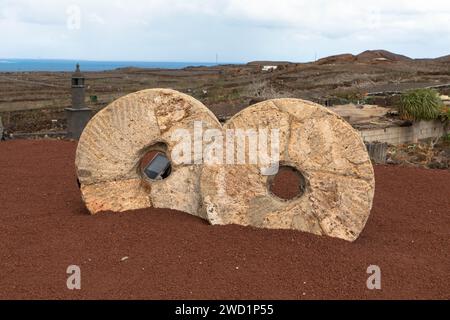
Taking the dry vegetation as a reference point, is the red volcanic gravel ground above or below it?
below

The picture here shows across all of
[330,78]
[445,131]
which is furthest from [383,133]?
[330,78]

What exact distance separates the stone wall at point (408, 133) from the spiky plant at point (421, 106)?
0.80ft

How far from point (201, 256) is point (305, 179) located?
1500mm

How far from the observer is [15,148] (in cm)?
1143

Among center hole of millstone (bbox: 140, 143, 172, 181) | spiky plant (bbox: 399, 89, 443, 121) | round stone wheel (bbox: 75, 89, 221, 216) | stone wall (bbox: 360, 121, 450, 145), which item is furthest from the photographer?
spiky plant (bbox: 399, 89, 443, 121)

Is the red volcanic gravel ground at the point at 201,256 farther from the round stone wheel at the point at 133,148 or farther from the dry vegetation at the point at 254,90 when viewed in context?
the dry vegetation at the point at 254,90

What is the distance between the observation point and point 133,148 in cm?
666

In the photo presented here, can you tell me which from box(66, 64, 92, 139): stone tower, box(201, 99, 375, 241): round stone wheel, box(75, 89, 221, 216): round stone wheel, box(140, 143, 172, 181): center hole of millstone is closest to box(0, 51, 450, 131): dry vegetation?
box(66, 64, 92, 139): stone tower

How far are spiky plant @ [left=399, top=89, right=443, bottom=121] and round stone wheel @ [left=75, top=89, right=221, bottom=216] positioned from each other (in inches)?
333

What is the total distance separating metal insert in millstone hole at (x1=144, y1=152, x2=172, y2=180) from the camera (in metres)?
6.98

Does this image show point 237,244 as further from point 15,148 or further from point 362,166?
point 15,148

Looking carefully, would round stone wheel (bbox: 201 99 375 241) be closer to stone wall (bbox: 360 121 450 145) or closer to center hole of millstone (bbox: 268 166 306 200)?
center hole of millstone (bbox: 268 166 306 200)

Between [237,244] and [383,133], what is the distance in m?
8.35

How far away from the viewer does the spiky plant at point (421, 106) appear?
13.4m
